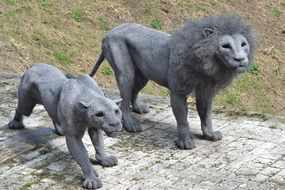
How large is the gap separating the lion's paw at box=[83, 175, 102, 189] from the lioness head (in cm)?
54

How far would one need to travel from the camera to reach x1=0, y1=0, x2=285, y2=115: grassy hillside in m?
11.1

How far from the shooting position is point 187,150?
6.92 m

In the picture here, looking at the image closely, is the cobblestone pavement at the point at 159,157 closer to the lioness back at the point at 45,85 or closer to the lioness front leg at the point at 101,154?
the lioness front leg at the point at 101,154

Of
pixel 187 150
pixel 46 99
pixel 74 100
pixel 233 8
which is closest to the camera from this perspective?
pixel 74 100

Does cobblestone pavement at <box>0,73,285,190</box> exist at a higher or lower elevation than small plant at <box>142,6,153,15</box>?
lower

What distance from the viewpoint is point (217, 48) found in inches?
248

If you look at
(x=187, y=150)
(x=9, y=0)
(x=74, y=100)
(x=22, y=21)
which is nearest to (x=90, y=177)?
(x=74, y=100)

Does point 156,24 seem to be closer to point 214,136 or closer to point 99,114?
point 214,136

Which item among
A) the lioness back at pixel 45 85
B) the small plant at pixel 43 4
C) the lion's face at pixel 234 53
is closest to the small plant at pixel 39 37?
the small plant at pixel 43 4

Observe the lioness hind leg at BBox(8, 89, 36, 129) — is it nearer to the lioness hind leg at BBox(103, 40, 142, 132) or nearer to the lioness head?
the lioness hind leg at BBox(103, 40, 142, 132)

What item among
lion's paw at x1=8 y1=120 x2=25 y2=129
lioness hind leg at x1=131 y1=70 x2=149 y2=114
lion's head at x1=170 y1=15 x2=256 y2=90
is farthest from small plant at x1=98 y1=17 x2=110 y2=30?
lion's head at x1=170 y1=15 x2=256 y2=90

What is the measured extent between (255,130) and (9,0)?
7065mm

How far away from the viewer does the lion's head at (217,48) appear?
247 inches

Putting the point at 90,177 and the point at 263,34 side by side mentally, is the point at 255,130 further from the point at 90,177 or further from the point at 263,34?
the point at 263,34
